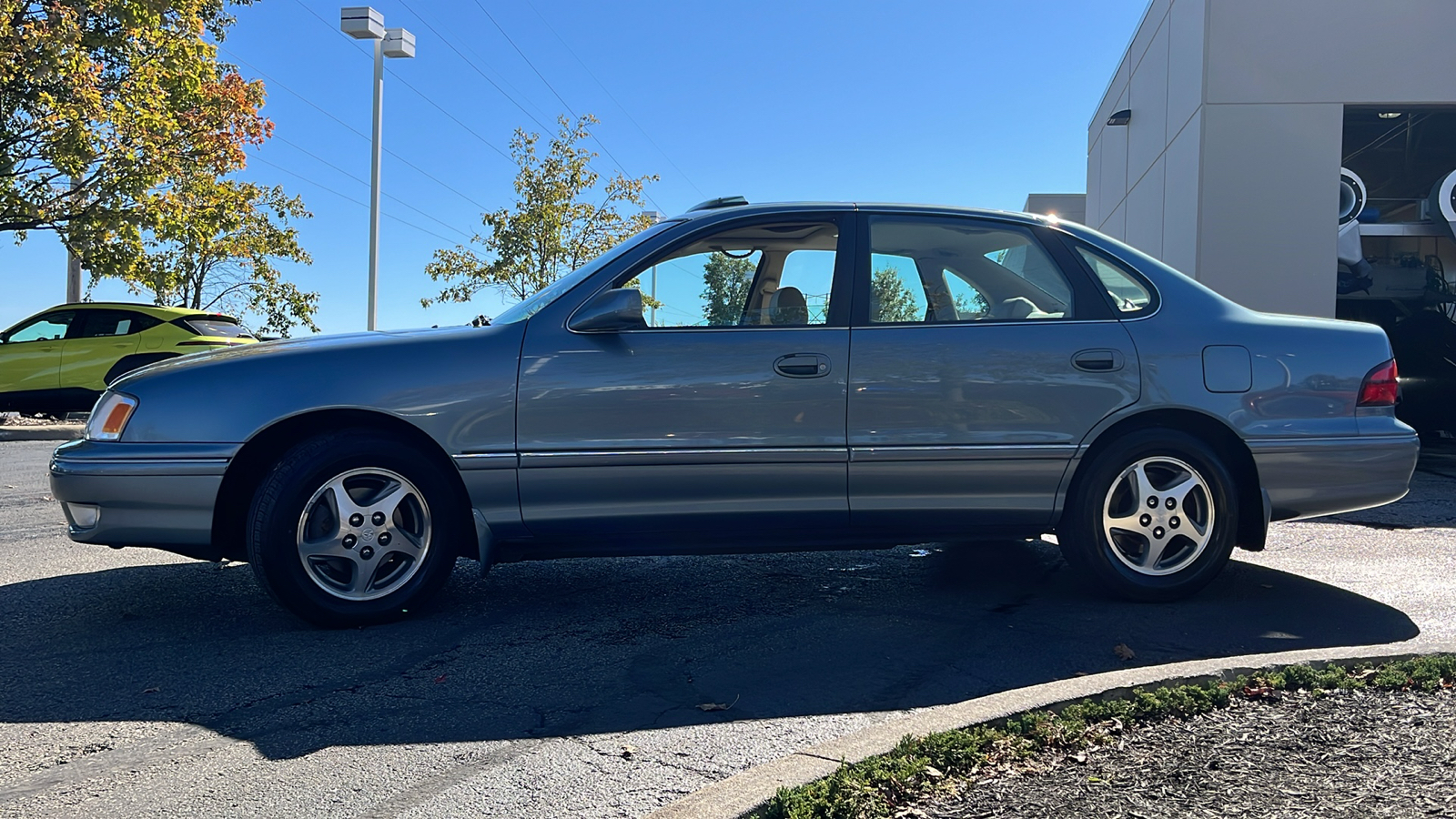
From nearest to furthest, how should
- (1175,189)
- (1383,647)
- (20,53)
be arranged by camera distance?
1. (1383,647)
2. (20,53)
3. (1175,189)

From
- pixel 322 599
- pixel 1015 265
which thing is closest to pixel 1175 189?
pixel 1015 265

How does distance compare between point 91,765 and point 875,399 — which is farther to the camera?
point 875,399

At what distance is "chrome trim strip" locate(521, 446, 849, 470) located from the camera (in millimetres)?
4152

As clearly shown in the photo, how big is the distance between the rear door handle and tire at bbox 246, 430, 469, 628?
2.57 meters

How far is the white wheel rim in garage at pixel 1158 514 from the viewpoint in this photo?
4480 millimetres

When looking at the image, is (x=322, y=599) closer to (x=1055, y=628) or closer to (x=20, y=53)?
(x=1055, y=628)

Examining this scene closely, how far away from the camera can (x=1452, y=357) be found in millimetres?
11969

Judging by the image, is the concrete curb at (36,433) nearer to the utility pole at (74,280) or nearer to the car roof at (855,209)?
the utility pole at (74,280)

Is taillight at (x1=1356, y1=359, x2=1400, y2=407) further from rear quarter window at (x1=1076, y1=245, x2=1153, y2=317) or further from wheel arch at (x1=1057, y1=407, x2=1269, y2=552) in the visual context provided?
rear quarter window at (x1=1076, y1=245, x2=1153, y2=317)

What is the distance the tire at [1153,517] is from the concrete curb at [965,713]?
831 mm

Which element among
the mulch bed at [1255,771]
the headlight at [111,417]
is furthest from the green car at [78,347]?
the mulch bed at [1255,771]

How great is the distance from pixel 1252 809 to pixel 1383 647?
60.4 inches

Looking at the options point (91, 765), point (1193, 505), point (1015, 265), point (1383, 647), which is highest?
point (1015, 265)

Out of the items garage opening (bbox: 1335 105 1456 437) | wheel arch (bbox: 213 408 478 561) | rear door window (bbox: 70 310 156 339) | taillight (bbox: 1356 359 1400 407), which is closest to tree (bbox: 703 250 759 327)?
wheel arch (bbox: 213 408 478 561)
